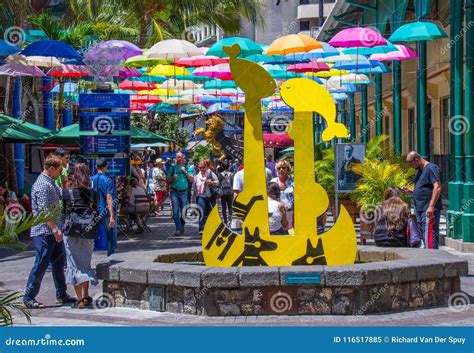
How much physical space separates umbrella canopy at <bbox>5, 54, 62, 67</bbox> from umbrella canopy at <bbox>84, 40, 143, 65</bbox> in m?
2.01

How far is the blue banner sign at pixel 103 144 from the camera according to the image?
15.4 m

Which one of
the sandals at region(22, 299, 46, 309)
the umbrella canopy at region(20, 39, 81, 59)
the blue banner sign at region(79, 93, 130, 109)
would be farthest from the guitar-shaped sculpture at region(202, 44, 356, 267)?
the umbrella canopy at region(20, 39, 81, 59)

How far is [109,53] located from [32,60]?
313cm

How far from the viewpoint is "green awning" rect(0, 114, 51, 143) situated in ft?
63.8

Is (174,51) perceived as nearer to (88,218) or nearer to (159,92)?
(159,92)

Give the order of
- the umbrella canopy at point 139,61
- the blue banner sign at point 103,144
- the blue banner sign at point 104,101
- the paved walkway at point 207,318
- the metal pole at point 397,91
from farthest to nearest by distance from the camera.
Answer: the metal pole at point 397,91
the umbrella canopy at point 139,61
the blue banner sign at point 104,101
the blue banner sign at point 103,144
the paved walkway at point 207,318

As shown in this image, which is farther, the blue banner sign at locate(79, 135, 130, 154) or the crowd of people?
the blue banner sign at locate(79, 135, 130, 154)

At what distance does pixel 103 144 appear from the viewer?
50.8 feet

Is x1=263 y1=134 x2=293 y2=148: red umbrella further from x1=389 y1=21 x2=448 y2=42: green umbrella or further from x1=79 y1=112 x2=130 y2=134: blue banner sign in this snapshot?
x1=79 y1=112 x2=130 y2=134: blue banner sign

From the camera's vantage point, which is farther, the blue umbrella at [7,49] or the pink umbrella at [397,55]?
the pink umbrella at [397,55]

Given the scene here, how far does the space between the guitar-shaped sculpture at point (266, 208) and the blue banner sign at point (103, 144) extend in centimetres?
476

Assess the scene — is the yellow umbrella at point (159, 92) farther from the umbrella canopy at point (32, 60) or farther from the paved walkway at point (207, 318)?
the paved walkway at point (207, 318)

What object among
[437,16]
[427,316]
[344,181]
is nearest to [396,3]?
[437,16]

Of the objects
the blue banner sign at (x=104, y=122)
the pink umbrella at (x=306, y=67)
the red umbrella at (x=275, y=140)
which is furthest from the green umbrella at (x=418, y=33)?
the red umbrella at (x=275, y=140)
